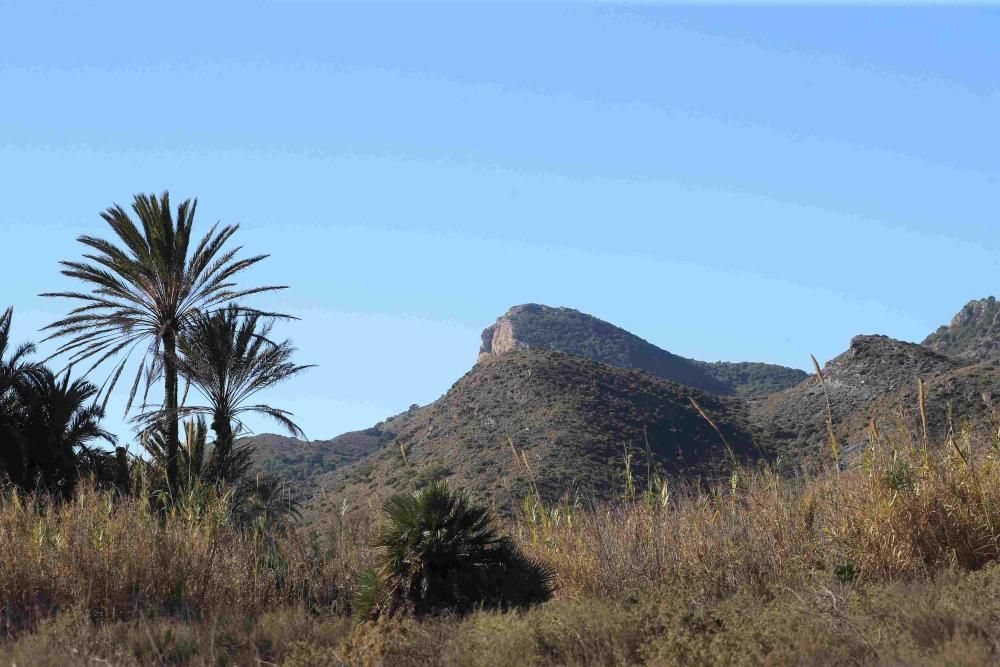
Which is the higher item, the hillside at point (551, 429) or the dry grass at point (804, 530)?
the hillside at point (551, 429)

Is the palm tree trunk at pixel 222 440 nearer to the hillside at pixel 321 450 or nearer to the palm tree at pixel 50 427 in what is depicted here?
the palm tree at pixel 50 427

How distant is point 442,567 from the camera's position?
9.61 meters

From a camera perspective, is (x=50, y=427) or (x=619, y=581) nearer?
(x=619, y=581)

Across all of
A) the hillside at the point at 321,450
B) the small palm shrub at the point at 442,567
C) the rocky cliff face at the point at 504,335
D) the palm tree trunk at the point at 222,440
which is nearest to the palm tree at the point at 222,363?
the palm tree trunk at the point at 222,440

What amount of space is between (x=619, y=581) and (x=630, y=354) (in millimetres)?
86734

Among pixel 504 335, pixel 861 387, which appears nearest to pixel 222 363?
pixel 861 387

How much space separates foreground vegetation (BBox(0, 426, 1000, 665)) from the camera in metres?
7.67

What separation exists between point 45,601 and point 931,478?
27.4 ft

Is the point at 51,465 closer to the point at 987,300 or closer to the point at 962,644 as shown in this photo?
the point at 962,644

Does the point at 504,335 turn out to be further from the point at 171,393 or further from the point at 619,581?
the point at 619,581

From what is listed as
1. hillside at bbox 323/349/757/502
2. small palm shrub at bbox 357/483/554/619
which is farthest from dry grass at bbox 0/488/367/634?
hillside at bbox 323/349/757/502

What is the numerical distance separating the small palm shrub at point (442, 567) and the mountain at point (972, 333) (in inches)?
2362

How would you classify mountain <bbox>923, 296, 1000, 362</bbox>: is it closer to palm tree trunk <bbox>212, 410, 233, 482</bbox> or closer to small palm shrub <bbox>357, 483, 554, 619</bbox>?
palm tree trunk <bbox>212, 410, 233, 482</bbox>

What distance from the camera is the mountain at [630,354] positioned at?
91750mm
